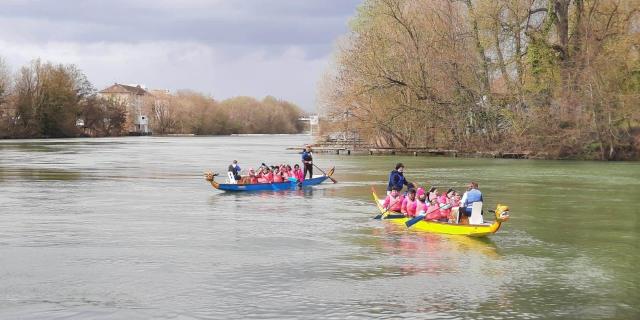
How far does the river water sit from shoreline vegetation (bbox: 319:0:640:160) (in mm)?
29025

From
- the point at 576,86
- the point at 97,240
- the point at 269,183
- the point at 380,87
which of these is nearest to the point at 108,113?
the point at 380,87

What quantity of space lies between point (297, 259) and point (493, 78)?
5462cm

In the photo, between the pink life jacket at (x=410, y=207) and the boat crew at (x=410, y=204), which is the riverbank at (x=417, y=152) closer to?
the boat crew at (x=410, y=204)

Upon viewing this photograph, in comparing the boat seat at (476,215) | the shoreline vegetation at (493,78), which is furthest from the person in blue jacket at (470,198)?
the shoreline vegetation at (493,78)

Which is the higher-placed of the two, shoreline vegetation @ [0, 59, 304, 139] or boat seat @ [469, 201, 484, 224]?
shoreline vegetation @ [0, 59, 304, 139]

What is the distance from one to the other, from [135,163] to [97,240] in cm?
3952

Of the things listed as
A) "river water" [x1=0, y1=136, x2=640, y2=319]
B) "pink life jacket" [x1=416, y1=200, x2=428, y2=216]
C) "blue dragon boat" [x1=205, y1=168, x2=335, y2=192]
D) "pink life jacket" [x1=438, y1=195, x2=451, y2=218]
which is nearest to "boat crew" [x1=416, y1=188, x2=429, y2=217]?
"pink life jacket" [x1=416, y1=200, x2=428, y2=216]

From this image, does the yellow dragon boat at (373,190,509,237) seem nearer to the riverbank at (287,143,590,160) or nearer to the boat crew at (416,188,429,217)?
the boat crew at (416,188,429,217)

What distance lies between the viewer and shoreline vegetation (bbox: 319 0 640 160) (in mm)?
60750

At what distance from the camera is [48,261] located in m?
18.0

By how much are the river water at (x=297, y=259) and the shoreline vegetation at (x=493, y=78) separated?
29.0m

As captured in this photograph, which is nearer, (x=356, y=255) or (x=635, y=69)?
(x=356, y=255)

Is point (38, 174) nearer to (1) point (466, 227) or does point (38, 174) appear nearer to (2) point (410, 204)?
(2) point (410, 204)

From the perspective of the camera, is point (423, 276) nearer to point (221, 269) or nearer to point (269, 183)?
point (221, 269)
